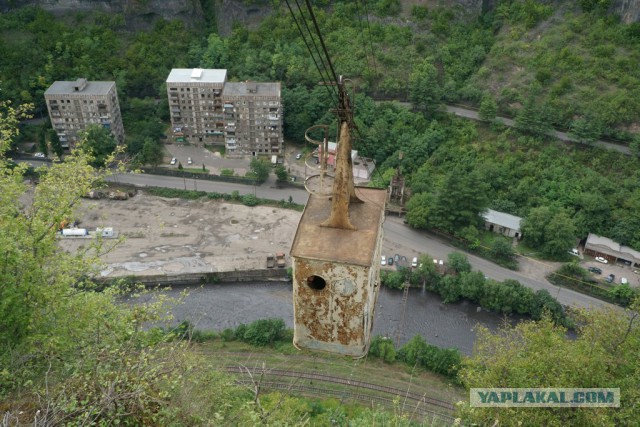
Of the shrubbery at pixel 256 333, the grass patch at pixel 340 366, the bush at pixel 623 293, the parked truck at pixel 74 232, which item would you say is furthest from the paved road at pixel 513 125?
the parked truck at pixel 74 232

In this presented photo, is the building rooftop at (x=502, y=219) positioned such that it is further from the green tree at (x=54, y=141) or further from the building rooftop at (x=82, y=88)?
the green tree at (x=54, y=141)

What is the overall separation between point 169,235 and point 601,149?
83.0 ft

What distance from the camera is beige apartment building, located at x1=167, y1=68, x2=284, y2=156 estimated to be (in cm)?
3534

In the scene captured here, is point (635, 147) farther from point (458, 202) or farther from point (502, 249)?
point (458, 202)

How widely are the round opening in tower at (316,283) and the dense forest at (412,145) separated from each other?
2.11 m

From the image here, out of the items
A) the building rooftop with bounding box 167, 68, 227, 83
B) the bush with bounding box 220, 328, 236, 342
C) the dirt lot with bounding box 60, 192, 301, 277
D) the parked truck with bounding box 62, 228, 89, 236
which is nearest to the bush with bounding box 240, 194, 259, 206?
the dirt lot with bounding box 60, 192, 301, 277

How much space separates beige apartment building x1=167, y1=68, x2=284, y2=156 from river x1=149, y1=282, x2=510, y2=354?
1166 centimetres

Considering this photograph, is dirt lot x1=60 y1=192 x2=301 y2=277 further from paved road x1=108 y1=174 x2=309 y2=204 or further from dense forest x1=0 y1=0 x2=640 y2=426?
dense forest x1=0 y1=0 x2=640 y2=426

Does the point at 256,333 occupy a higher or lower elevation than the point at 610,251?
lower

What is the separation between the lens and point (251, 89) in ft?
116

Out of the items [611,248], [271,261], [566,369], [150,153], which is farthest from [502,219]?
[150,153]

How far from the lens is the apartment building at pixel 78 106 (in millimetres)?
34875

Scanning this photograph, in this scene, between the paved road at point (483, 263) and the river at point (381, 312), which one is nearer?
the river at point (381, 312)

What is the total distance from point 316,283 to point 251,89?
28069 millimetres
